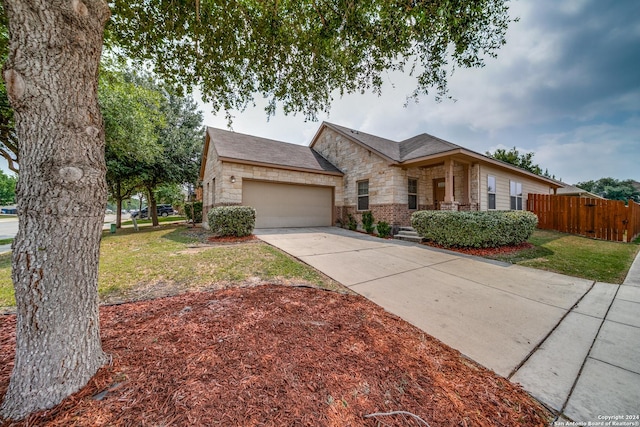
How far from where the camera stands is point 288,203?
453 inches

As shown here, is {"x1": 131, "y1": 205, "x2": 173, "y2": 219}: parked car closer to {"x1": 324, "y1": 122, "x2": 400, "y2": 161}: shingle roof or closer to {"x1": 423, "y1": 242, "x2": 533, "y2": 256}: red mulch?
{"x1": 324, "y1": 122, "x2": 400, "y2": 161}: shingle roof

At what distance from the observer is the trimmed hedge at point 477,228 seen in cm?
673

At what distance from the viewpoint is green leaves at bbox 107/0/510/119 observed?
345 cm

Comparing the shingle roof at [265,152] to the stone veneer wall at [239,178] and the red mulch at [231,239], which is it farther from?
the red mulch at [231,239]

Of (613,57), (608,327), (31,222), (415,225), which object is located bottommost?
(608,327)

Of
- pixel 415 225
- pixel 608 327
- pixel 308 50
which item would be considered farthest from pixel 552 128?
pixel 308 50

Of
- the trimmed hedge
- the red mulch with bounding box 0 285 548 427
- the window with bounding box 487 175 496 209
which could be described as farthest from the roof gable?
the red mulch with bounding box 0 285 548 427

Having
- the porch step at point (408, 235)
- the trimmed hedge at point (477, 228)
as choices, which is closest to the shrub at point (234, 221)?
the porch step at point (408, 235)

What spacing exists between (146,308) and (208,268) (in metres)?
1.71

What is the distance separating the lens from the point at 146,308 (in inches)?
110

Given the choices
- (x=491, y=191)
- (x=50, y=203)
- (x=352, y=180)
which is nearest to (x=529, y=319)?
(x=50, y=203)

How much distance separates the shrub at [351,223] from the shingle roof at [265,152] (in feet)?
8.53

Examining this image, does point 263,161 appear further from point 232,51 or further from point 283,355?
point 283,355

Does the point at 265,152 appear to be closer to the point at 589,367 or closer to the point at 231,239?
the point at 231,239
